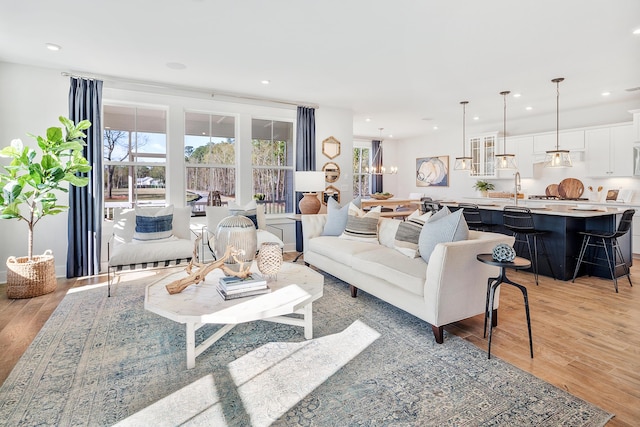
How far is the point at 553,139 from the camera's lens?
6.64 m

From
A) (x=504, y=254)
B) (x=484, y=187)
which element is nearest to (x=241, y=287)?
(x=504, y=254)

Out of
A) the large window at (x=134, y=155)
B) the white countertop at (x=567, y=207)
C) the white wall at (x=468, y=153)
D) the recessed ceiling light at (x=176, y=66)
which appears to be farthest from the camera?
the white wall at (x=468, y=153)

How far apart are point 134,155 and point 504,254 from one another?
479 centimetres

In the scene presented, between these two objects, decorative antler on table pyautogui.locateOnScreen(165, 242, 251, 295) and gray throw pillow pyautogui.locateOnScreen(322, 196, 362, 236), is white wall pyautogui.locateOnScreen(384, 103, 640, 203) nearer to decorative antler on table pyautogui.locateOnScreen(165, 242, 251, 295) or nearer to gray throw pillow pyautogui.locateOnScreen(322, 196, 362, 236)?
gray throw pillow pyautogui.locateOnScreen(322, 196, 362, 236)

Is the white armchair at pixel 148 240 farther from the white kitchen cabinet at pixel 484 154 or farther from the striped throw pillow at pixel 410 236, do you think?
the white kitchen cabinet at pixel 484 154

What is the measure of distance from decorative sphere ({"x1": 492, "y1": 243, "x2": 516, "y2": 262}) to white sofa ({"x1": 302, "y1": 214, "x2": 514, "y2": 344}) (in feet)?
0.81

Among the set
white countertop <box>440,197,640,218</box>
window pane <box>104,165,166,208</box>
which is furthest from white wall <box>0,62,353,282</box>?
white countertop <box>440,197,640,218</box>

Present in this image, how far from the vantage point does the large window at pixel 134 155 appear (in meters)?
4.85

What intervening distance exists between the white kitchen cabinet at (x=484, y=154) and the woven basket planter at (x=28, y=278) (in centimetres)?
774

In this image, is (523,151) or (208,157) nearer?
(208,157)

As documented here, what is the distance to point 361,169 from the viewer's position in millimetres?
10031

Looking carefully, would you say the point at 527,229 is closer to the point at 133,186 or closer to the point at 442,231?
the point at 442,231

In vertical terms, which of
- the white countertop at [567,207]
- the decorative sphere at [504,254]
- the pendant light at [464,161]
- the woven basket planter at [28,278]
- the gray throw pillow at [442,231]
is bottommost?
the woven basket planter at [28,278]

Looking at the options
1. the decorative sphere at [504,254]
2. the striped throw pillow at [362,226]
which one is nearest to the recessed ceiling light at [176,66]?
the striped throw pillow at [362,226]
